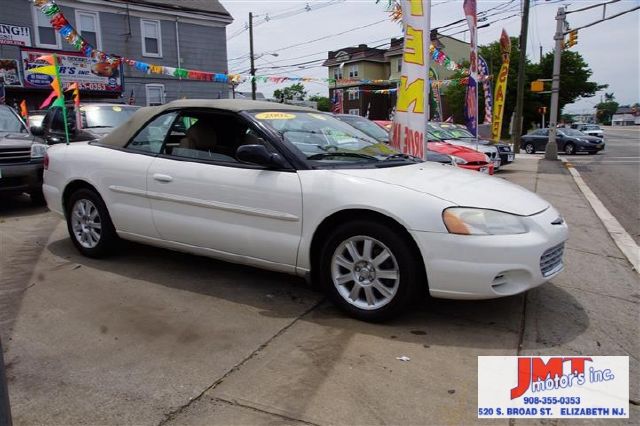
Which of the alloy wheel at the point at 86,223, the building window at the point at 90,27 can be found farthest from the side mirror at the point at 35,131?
the building window at the point at 90,27

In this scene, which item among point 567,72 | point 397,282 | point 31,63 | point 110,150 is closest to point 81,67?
point 31,63

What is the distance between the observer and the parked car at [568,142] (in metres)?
24.1

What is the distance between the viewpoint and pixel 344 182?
11.7ft

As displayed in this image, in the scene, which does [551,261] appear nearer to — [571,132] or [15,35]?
[15,35]

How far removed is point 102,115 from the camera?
9672 mm

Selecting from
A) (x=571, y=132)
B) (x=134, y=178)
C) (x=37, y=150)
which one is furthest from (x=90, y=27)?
(x=571, y=132)

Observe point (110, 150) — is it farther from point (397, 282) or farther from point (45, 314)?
point (397, 282)

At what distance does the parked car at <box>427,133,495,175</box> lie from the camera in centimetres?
1049

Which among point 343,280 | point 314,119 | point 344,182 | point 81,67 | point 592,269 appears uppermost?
point 81,67

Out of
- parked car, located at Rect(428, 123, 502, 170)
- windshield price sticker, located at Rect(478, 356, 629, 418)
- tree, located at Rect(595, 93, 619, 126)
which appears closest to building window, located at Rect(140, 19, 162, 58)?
parked car, located at Rect(428, 123, 502, 170)

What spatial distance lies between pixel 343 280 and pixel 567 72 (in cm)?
4765

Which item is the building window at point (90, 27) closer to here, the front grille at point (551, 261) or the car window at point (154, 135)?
the car window at point (154, 135)

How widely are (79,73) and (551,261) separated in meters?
18.0

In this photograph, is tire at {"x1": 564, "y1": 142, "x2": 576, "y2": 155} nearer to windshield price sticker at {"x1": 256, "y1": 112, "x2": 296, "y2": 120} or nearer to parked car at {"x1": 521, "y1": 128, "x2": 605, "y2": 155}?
parked car at {"x1": 521, "y1": 128, "x2": 605, "y2": 155}
